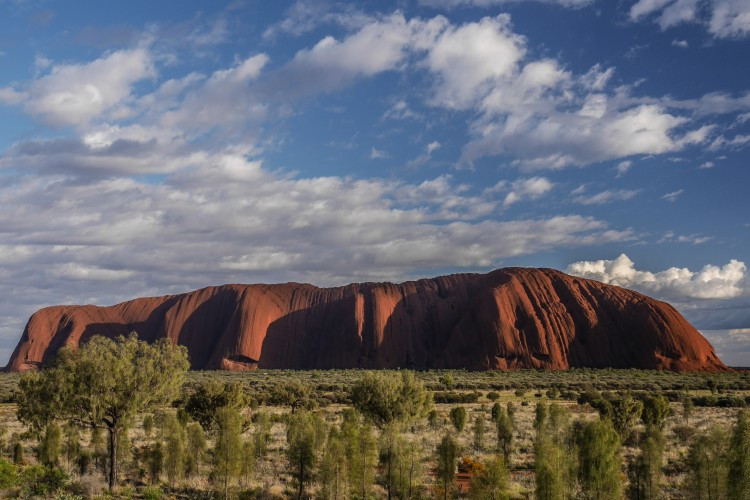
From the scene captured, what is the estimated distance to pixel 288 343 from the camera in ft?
460

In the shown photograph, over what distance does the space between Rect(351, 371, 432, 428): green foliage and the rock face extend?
292ft

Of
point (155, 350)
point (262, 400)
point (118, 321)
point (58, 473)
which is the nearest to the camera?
point (58, 473)

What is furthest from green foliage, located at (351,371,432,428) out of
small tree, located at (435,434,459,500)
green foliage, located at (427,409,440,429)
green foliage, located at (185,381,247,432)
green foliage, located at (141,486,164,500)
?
green foliage, located at (427,409,440,429)

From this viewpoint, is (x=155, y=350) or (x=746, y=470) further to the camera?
(x=155, y=350)

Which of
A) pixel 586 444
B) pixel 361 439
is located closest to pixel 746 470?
pixel 586 444

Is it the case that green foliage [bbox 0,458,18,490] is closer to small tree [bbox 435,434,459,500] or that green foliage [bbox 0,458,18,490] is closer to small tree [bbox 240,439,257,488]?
small tree [bbox 240,439,257,488]

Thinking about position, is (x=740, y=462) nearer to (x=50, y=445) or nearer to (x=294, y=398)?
(x=50, y=445)

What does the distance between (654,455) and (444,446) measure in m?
7.51

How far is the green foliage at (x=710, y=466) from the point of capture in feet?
54.8

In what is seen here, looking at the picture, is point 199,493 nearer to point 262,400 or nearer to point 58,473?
point 58,473

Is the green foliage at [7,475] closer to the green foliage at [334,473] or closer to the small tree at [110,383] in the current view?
the small tree at [110,383]

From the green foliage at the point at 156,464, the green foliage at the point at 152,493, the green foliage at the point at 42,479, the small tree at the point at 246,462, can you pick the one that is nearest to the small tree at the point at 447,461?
the small tree at the point at 246,462

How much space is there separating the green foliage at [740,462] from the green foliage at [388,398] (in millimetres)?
15623

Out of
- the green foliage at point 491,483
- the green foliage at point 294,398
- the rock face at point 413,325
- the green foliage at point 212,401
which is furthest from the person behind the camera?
the rock face at point 413,325
